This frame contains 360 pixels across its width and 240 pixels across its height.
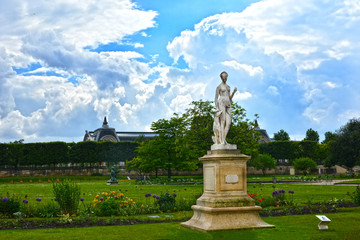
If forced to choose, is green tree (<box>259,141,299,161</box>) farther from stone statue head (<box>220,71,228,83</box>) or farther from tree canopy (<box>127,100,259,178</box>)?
stone statue head (<box>220,71,228,83</box>)

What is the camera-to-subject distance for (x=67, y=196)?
14703 millimetres

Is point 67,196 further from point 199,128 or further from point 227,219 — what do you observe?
point 199,128

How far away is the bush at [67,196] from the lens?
14.6 m

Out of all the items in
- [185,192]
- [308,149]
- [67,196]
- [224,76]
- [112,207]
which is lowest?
[185,192]

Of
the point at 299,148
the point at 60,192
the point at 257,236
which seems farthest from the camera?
the point at 299,148

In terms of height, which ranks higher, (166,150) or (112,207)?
(166,150)

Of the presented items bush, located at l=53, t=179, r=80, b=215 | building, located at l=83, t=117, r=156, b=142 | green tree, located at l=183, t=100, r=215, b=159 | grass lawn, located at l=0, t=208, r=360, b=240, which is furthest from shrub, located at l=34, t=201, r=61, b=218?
building, located at l=83, t=117, r=156, b=142

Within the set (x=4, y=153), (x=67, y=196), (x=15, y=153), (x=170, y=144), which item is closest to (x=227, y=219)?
(x=67, y=196)

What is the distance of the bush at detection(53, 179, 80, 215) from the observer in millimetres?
14578

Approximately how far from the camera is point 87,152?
235 ft

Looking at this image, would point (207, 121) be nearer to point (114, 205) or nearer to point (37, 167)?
point (114, 205)

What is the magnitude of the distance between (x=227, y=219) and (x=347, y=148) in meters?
47.2

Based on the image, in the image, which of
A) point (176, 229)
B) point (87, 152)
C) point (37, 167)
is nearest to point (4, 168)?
point (37, 167)

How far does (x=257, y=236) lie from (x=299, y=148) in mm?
73397
